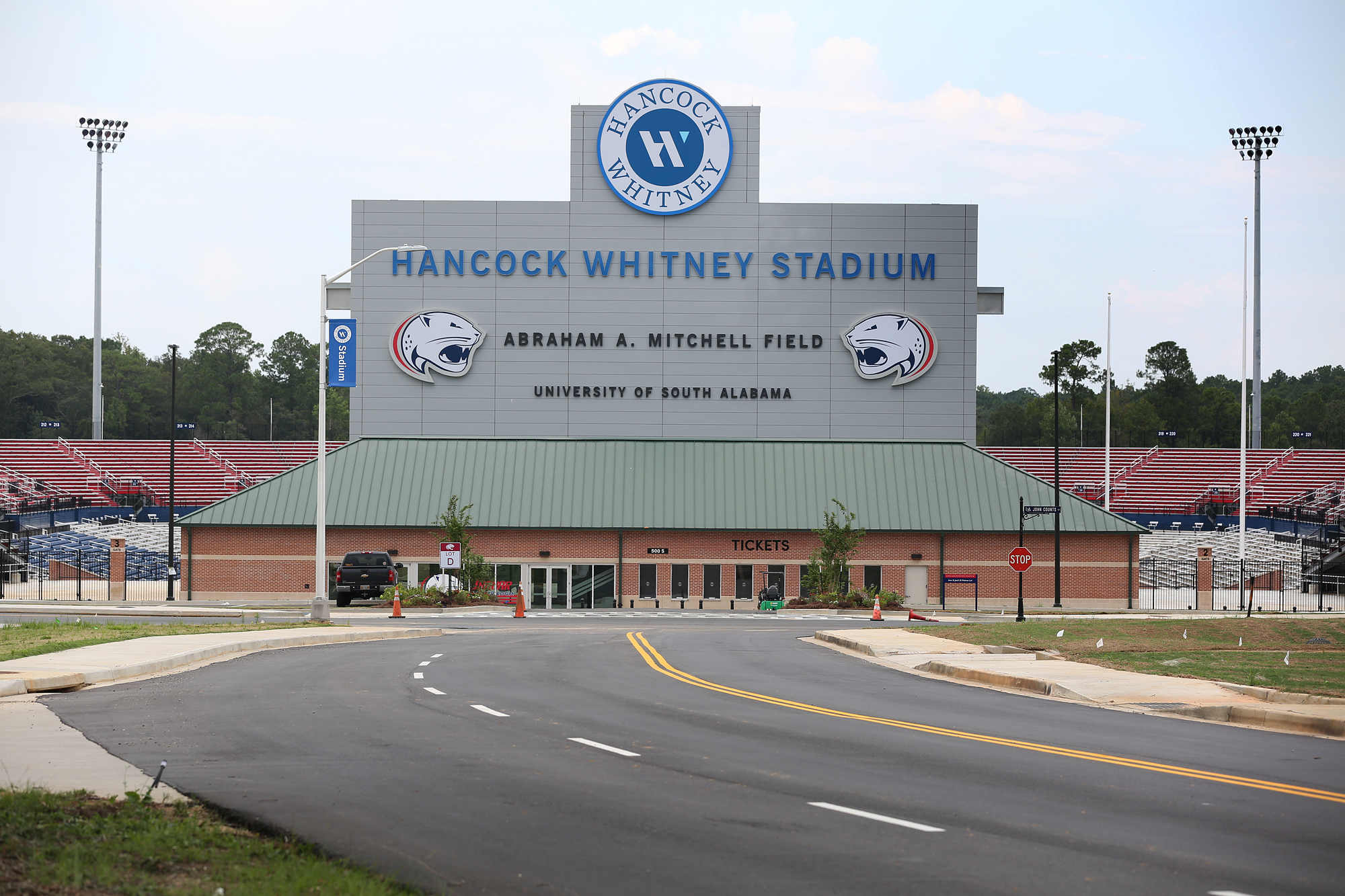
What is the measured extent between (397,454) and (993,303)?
95.5ft

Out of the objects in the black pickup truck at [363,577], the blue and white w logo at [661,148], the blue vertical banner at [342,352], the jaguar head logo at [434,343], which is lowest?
the black pickup truck at [363,577]

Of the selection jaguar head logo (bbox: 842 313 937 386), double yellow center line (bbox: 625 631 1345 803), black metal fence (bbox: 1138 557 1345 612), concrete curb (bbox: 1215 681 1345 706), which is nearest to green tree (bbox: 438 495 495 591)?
jaguar head logo (bbox: 842 313 937 386)

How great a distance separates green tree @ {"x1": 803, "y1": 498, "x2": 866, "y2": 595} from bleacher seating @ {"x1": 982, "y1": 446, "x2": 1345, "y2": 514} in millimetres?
31258

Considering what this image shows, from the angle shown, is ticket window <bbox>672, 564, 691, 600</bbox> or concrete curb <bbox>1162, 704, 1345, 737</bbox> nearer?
concrete curb <bbox>1162, 704, 1345, 737</bbox>

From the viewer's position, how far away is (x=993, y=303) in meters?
58.9

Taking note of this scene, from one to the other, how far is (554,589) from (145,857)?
43.8 meters

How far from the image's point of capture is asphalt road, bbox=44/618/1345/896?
7.74 meters

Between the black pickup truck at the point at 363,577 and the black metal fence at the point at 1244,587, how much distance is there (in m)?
29.7

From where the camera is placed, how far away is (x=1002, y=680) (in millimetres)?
19844

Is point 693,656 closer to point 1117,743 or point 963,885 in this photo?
point 1117,743

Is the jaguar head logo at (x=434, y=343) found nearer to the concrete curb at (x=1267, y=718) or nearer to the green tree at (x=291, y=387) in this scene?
the concrete curb at (x=1267, y=718)

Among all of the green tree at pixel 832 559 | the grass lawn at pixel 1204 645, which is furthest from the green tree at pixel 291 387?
the grass lawn at pixel 1204 645

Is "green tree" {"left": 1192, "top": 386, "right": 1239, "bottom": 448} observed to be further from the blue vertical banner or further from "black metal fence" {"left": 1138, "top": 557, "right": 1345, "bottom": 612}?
the blue vertical banner

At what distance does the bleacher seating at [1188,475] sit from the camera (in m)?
77.1
